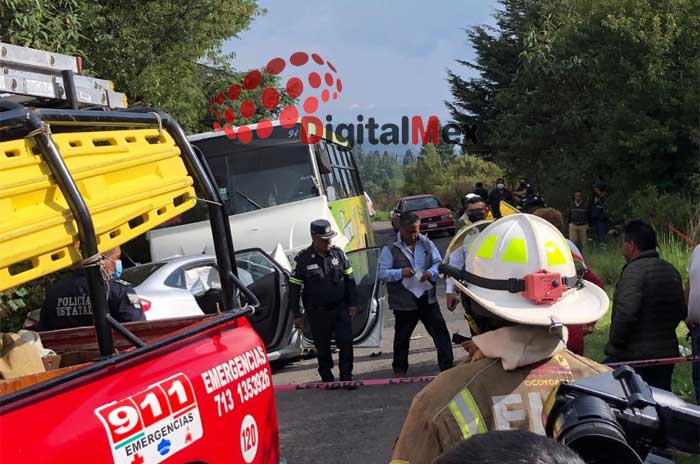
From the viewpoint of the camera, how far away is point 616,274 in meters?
11.9

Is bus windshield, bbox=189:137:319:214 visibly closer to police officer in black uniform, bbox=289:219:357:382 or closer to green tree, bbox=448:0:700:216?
police officer in black uniform, bbox=289:219:357:382

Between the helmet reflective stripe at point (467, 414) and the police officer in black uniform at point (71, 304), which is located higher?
the helmet reflective stripe at point (467, 414)

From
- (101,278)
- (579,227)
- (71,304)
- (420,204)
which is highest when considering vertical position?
(101,278)

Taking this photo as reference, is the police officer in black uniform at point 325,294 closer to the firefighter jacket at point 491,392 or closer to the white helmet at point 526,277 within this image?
the white helmet at point 526,277

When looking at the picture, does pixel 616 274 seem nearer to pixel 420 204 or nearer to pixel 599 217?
pixel 599 217

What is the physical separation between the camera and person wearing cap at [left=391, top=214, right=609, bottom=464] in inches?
12.5

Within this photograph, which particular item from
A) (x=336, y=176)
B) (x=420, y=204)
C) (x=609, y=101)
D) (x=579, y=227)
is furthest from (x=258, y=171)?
(x=420, y=204)

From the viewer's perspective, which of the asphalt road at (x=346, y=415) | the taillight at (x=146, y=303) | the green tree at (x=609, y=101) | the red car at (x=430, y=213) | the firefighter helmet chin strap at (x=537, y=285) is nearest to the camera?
the firefighter helmet chin strap at (x=537, y=285)

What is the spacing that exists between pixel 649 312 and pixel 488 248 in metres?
3.09

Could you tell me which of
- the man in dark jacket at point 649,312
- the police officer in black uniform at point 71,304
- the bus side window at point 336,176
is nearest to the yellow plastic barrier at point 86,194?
the police officer in black uniform at point 71,304

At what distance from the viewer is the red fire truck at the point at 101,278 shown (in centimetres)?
256

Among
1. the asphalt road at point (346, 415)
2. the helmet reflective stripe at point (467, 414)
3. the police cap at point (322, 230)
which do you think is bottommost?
the asphalt road at point (346, 415)

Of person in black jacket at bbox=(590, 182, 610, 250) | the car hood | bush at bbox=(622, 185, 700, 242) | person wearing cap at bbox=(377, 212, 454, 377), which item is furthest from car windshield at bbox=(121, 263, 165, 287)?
the car hood

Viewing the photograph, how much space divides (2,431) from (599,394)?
1642mm
